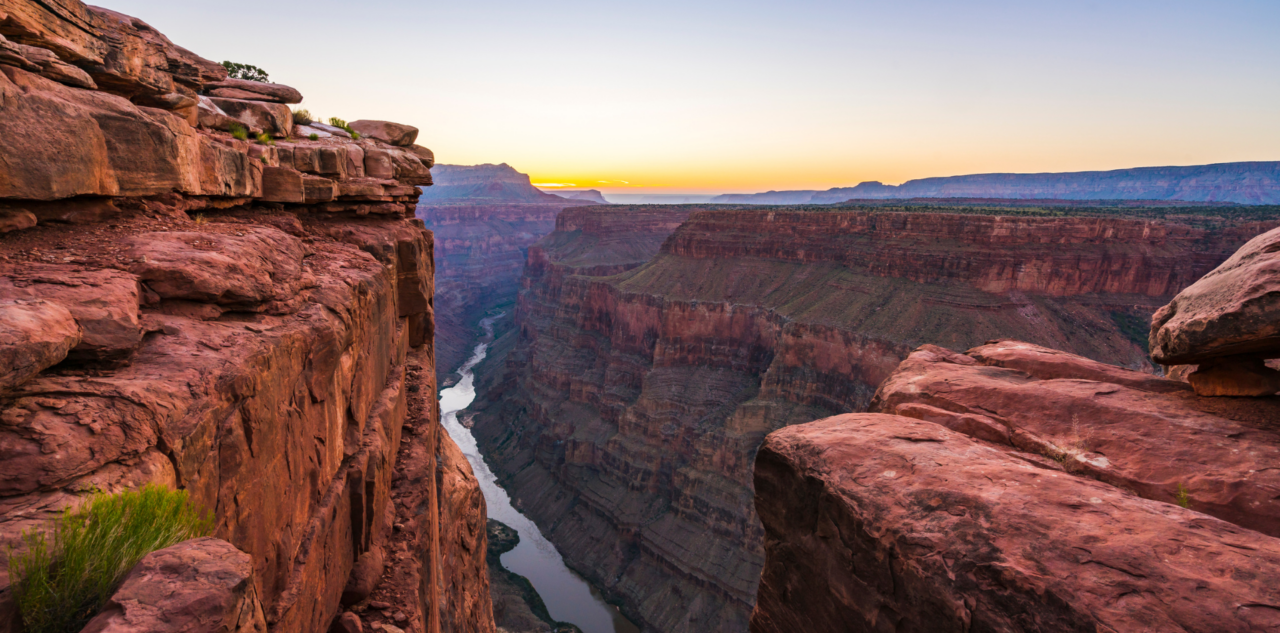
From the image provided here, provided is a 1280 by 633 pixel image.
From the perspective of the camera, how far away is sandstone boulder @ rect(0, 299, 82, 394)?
337 centimetres

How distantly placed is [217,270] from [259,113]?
645 centimetres

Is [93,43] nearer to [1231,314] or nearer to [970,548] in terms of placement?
[970,548]

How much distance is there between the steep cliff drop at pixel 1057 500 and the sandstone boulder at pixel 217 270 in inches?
257

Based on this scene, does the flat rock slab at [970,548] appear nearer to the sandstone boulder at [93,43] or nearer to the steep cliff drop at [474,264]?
the sandstone boulder at [93,43]

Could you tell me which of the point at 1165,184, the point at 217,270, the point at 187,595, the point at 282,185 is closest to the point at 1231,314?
the point at 187,595

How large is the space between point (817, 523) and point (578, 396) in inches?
1840

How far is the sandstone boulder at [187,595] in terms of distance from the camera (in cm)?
276

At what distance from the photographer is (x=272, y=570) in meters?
5.10

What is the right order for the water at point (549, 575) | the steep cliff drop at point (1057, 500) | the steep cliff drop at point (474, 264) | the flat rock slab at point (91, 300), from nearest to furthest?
the flat rock slab at point (91, 300) < the steep cliff drop at point (1057, 500) < the water at point (549, 575) < the steep cliff drop at point (474, 264)

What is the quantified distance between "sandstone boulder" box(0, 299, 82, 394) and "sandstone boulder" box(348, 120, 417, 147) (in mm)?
13214

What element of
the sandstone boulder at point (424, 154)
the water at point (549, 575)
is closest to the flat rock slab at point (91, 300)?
the sandstone boulder at point (424, 154)

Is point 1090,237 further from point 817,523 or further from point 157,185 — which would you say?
point 157,185

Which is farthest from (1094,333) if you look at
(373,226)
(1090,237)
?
(373,226)

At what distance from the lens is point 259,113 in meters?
10.2
